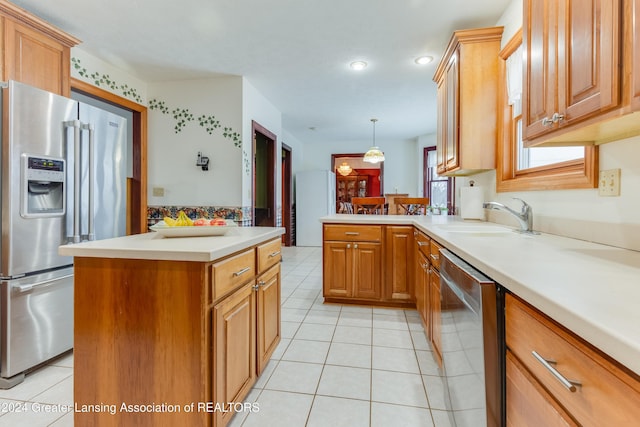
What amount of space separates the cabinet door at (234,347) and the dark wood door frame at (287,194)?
5.00 metres

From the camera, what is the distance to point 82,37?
2721mm

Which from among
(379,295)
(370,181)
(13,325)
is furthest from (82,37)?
(370,181)

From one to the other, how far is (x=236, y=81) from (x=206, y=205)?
1.52 m

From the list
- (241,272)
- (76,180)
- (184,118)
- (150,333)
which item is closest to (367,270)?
(241,272)

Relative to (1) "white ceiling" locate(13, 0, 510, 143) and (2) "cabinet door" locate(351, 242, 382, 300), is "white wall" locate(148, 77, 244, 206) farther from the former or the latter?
(2) "cabinet door" locate(351, 242, 382, 300)

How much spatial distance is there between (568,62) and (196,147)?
11.6ft

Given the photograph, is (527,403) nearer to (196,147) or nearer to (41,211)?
(41,211)

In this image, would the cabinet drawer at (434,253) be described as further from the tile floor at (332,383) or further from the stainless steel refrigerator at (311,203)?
the stainless steel refrigerator at (311,203)

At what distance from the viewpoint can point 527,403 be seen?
0.74m

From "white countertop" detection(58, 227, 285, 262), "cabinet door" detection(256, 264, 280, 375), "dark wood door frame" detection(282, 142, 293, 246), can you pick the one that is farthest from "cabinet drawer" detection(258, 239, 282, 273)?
"dark wood door frame" detection(282, 142, 293, 246)

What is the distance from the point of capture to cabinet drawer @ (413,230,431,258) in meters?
2.06

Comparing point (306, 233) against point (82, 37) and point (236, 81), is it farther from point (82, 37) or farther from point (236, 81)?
point (82, 37)

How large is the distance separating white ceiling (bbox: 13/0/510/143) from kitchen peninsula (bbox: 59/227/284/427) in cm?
206

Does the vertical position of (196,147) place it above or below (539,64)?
above
